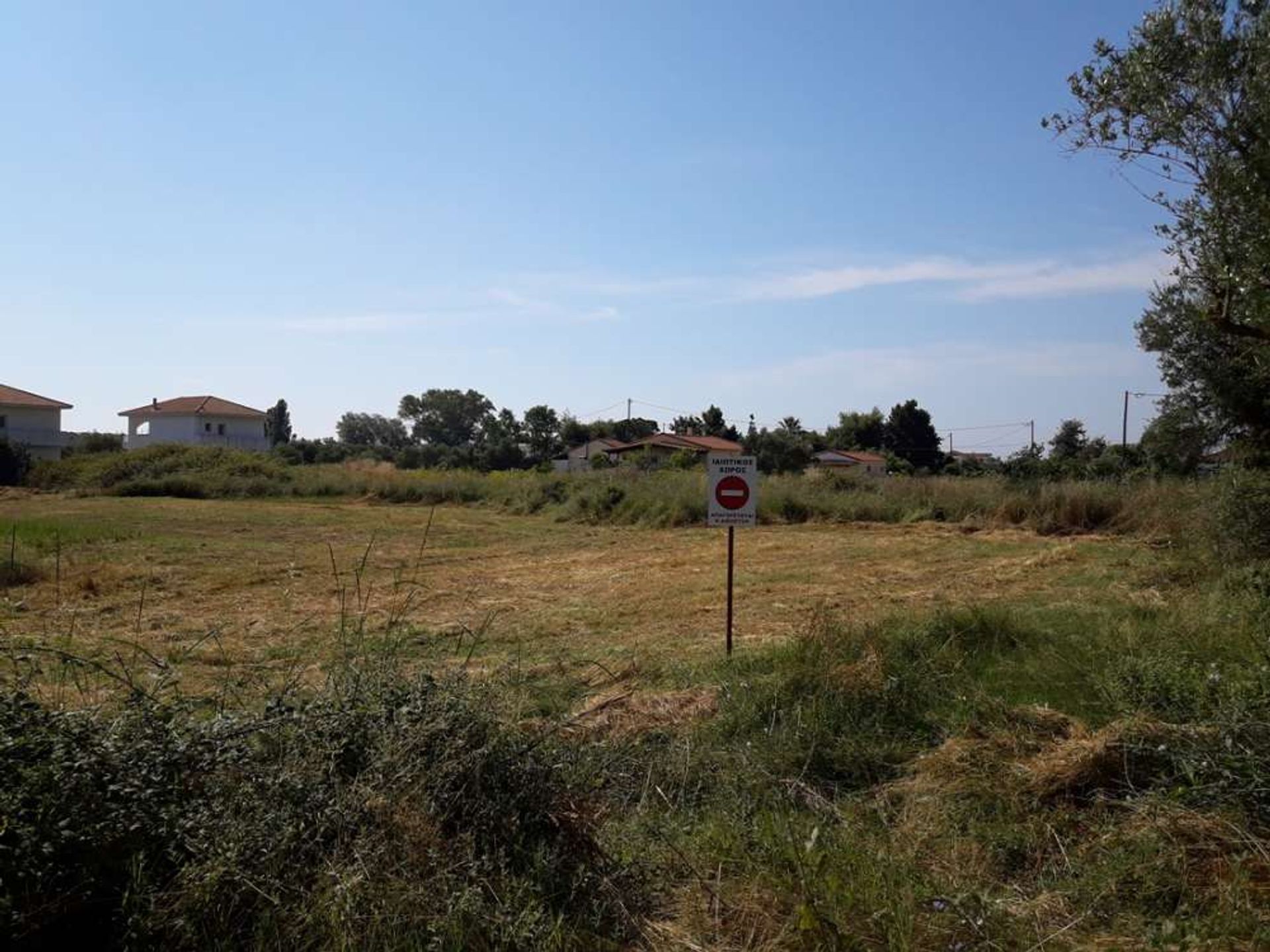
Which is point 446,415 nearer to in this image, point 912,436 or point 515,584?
point 912,436

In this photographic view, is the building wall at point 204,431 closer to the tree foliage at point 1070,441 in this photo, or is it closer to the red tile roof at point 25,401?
the red tile roof at point 25,401

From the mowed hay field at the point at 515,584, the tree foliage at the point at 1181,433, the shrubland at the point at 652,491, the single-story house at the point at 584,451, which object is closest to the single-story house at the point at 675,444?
the single-story house at the point at 584,451

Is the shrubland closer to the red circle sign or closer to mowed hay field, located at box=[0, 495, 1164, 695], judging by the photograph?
mowed hay field, located at box=[0, 495, 1164, 695]

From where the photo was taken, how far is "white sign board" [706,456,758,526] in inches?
406

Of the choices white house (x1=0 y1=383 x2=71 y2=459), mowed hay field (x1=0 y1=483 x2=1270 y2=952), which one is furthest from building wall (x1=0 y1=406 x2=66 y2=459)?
mowed hay field (x1=0 y1=483 x2=1270 y2=952)

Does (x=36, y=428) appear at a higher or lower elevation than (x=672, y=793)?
higher

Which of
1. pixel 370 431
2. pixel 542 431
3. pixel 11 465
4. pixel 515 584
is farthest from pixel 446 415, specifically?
pixel 515 584

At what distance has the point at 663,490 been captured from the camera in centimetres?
3072

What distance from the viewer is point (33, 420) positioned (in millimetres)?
65000

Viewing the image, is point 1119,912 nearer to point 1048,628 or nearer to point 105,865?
point 105,865

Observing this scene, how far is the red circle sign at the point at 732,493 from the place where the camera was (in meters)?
10.3

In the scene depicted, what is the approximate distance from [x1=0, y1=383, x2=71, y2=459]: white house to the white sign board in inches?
2486

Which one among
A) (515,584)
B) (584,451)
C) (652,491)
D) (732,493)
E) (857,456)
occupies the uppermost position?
(584,451)

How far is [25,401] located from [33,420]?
1.60m
